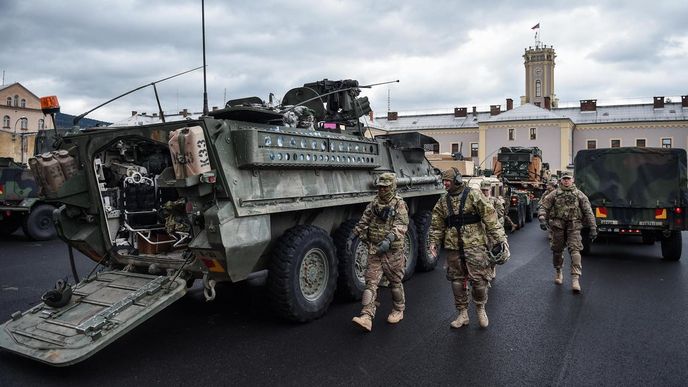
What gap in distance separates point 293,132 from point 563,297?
4.19 meters

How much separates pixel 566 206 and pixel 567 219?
19 centimetres

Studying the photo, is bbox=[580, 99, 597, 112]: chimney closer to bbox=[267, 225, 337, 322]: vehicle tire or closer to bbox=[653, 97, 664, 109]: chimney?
bbox=[653, 97, 664, 109]: chimney

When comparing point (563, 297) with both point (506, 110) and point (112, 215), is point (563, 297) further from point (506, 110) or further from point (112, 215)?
point (506, 110)

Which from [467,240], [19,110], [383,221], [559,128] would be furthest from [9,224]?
[559,128]

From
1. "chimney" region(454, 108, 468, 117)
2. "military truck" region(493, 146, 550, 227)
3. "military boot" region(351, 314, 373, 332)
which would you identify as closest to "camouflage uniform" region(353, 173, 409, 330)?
"military boot" region(351, 314, 373, 332)

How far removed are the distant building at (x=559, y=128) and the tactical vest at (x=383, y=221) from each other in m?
42.8

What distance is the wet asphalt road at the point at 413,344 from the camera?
4324 millimetres

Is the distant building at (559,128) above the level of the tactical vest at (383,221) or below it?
above

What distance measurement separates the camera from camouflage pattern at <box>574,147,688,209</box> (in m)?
9.99

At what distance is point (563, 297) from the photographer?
704 centimetres

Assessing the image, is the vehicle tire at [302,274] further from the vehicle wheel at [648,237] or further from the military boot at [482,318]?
the vehicle wheel at [648,237]

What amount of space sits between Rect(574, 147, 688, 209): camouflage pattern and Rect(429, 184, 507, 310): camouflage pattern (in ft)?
19.7

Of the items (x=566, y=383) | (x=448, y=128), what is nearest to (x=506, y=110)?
(x=448, y=128)

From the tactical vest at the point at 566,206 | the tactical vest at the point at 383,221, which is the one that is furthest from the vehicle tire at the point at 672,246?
the tactical vest at the point at 383,221
